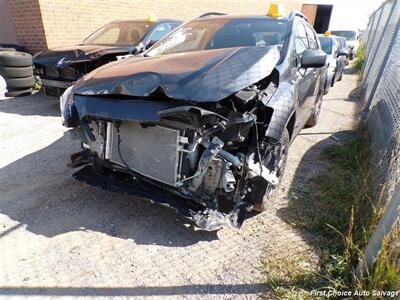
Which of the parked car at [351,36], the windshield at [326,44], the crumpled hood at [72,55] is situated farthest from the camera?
the parked car at [351,36]

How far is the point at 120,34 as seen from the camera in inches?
264

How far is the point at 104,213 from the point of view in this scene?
9.84ft

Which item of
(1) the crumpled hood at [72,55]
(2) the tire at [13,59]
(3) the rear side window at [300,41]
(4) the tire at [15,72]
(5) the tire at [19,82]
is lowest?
(5) the tire at [19,82]

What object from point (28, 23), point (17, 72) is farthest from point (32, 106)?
point (28, 23)

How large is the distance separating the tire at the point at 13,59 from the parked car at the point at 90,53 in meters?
0.87

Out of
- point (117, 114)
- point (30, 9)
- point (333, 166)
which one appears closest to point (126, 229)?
point (117, 114)

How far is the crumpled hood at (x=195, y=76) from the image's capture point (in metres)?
2.24

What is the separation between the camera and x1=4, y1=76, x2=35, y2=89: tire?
6.76 meters

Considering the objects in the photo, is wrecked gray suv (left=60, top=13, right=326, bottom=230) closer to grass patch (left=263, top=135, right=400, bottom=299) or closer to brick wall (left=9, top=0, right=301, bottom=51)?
grass patch (left=263, top=135, right=400, bottom=299)

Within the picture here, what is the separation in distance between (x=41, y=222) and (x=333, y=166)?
11.8 feet

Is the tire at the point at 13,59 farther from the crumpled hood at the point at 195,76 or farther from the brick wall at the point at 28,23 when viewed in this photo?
the crumpled hood at the point at 195,76

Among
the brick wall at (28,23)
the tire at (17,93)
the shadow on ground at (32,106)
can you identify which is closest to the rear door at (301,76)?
the shadow on ground at (32,106)

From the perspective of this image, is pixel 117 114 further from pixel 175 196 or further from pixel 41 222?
pixel 41 222

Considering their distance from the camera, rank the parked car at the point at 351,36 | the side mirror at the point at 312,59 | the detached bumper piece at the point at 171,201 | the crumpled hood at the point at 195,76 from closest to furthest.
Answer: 1. the crumpled hood at the point at 195,76
2. the detached bumper piece at the point at 171,201
3. the side mirror at the point at 312,59
4. the parked car at the point at 351,36
